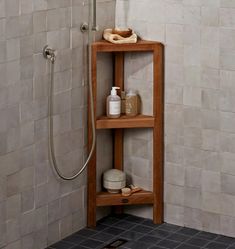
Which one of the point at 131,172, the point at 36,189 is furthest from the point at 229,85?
the point at 36,189

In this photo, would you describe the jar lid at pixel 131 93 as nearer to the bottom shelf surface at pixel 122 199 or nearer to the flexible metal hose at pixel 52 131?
the flexible metal hose at pixel 52 131

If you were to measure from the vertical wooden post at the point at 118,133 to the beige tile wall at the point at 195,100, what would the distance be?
0.04 meters

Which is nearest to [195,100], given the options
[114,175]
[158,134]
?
[158,134]

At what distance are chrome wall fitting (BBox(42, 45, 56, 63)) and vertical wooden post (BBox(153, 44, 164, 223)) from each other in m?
0.53

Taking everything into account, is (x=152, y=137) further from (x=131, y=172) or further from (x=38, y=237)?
(x=38, y=237)

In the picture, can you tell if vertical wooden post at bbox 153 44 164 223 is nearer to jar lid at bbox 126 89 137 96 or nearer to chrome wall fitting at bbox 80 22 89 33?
jar lid at bbox 126 89 137 96

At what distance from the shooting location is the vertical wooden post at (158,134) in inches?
144

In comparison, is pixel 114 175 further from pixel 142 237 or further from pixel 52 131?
pixel 52 131

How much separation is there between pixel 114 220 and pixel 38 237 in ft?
1.65

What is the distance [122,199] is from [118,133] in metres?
0.32

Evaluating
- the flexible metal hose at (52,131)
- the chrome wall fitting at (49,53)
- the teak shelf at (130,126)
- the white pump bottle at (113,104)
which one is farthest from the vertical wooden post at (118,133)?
the chrome wall fitting at (49,53)

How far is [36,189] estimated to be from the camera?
136 inches

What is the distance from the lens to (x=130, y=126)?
3.71m

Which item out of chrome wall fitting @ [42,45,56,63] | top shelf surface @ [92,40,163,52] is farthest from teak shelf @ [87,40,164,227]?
chrome wall fitting @ [42,45,56,63]
